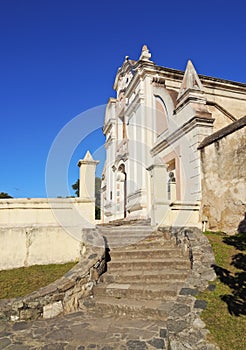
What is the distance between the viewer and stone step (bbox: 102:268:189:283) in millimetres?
5906

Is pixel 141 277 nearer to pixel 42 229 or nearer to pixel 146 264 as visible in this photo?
pixel 146 264

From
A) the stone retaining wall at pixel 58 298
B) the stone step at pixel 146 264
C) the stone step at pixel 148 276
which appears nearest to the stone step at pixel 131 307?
the stone retaining wall at pixel 58 298

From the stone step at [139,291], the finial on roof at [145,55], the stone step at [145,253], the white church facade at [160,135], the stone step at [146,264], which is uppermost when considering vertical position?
the finial on roof at [145,55]

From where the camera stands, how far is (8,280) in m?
6.18

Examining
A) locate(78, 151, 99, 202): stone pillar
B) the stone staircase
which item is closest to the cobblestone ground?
the stone staircase

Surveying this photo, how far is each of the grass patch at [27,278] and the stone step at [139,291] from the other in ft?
3.72

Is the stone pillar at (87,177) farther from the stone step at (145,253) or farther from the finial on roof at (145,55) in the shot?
the finial on roof at (145,55)

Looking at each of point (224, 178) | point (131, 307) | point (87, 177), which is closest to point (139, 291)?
point (131, 307)

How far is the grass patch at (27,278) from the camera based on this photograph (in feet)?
18.5

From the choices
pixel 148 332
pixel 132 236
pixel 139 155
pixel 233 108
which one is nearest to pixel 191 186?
pixel 132 236

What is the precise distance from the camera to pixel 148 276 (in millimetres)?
6062

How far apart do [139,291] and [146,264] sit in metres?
1.14

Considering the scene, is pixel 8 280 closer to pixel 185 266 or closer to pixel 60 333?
pixel 60 333

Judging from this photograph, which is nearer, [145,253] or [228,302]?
[228,302]
